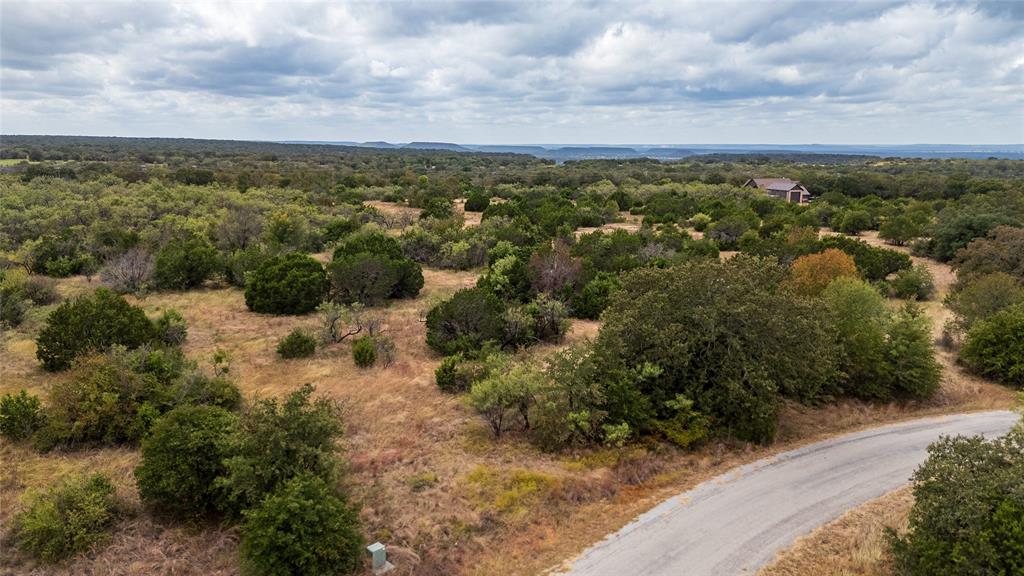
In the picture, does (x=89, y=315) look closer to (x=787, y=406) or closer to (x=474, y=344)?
(x=474, y=344)

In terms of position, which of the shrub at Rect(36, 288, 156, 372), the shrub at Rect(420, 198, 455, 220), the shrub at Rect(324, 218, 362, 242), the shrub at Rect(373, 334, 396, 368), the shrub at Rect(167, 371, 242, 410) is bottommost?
the shrub at Rect(373, 334, 396, 368)

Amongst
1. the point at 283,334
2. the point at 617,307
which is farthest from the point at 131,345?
the point at 617,307

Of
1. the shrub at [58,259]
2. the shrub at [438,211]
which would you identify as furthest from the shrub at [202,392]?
the shrub at [438,211]

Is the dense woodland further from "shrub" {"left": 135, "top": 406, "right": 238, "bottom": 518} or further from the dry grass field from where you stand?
the dry grass field

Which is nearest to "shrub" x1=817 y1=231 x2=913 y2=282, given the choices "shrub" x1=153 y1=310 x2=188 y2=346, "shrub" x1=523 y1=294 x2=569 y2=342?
"shrub" x1=523 y1=294 x2=569 y2=342

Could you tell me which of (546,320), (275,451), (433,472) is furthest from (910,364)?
(275,451)
